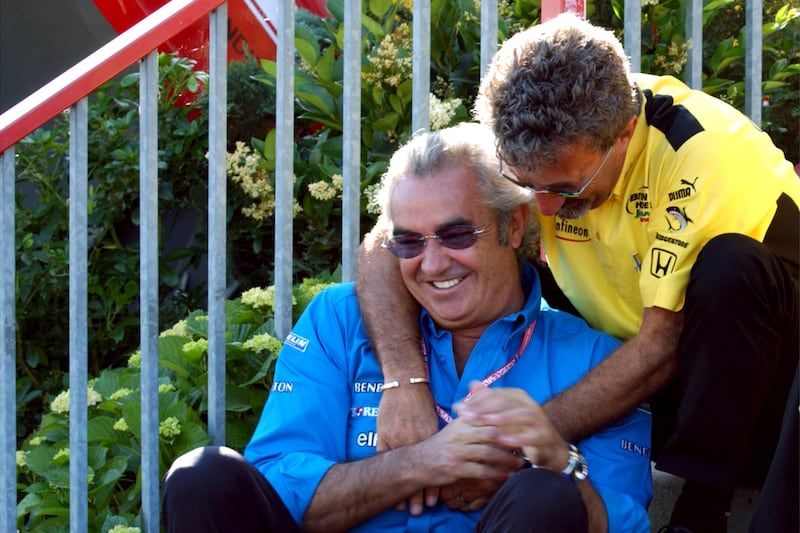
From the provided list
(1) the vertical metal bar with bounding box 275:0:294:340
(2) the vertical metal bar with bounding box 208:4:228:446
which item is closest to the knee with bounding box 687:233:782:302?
(1) the vertical metal bar with bounding box 275:0:294:340

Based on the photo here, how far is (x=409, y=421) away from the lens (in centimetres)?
266

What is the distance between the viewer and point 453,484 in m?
2.60

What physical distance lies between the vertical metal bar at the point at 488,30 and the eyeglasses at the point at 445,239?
75cm

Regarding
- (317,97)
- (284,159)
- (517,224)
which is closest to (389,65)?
(317,97)

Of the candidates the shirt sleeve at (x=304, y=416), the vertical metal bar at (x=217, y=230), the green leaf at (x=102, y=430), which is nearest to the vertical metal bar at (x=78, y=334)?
the green leaf at (x=102, y=430)

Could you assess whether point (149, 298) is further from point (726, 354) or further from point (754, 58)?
point (754, 58)

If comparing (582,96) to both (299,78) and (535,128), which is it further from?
(299,78)

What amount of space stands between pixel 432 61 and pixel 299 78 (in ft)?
1.64

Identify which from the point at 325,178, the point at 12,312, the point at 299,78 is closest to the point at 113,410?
the point at 12,312

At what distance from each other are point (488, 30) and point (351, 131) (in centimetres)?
50

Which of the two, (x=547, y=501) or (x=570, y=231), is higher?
(x=570, y=231)

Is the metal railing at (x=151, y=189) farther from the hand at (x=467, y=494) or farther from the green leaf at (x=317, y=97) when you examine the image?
the hand at (x=467, y=494)

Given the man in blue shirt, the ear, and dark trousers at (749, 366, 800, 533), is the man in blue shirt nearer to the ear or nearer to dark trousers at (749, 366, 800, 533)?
the ear

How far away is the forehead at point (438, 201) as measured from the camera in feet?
9.14
